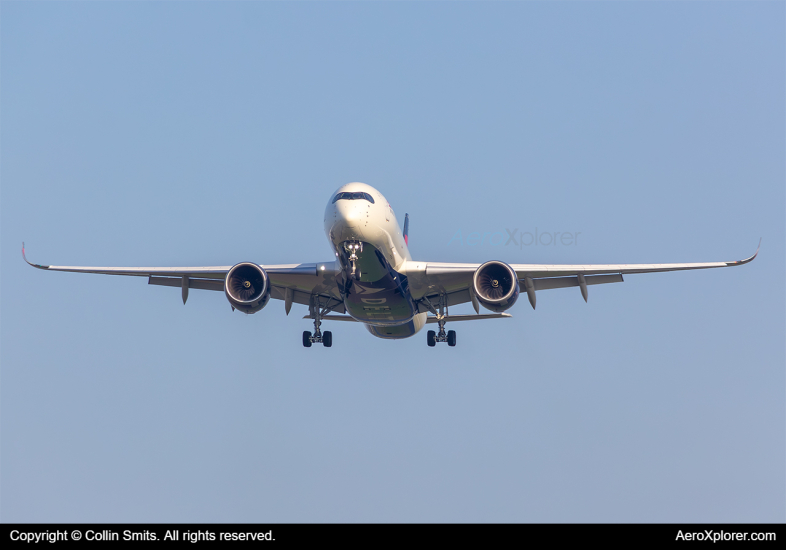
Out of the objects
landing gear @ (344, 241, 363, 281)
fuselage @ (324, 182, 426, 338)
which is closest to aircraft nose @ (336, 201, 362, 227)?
fuselage @ (324, 182, 426, 338)

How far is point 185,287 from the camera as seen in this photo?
32.6 m

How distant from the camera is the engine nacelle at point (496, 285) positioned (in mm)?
28891

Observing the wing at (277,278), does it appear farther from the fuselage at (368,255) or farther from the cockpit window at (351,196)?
the cockpit window at (351,196)

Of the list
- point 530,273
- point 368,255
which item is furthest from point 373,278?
point 530,273

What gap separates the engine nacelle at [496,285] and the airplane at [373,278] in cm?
3

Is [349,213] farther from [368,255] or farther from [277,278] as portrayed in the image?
[277,278]

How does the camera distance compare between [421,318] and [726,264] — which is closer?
[726,264]

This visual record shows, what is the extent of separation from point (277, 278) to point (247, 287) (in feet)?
6.49

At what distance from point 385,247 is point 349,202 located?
205 cm
